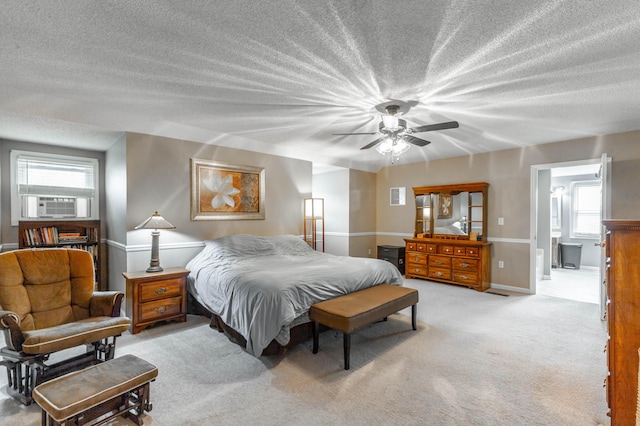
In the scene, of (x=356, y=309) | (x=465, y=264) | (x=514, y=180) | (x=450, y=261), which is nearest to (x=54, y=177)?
(x=356, y=309)

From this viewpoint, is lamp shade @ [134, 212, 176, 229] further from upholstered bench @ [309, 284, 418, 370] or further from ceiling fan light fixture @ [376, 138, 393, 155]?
ceiling fan light fixture @ [376, 138, 393, 155]

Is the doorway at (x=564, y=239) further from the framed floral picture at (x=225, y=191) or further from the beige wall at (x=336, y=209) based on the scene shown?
the framed floral picture at (x=225, y=191)

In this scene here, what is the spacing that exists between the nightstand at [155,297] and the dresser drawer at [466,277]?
14.8ft

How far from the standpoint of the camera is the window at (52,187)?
425cm

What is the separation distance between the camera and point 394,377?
8.22 ft

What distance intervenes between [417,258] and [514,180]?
221 centimetres

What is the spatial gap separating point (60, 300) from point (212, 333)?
1454mm

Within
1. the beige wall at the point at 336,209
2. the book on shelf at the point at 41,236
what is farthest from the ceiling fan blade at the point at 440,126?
the book on shelf at the point at 41,236

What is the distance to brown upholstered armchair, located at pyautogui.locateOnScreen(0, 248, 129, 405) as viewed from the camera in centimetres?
219

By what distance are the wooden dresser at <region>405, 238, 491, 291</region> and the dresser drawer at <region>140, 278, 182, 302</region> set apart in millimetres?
4336

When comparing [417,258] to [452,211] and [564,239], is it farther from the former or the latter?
[564,239]

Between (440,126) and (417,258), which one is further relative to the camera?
(417,258)

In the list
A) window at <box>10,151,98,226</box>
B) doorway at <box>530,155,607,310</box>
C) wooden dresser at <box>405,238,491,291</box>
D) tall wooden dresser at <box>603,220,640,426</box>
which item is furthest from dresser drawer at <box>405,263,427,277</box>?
window at <box>10,151,98,226</box>

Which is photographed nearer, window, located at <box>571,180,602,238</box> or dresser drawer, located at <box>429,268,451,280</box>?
dresser drawer, located at <box>429,268,451,280</box>
